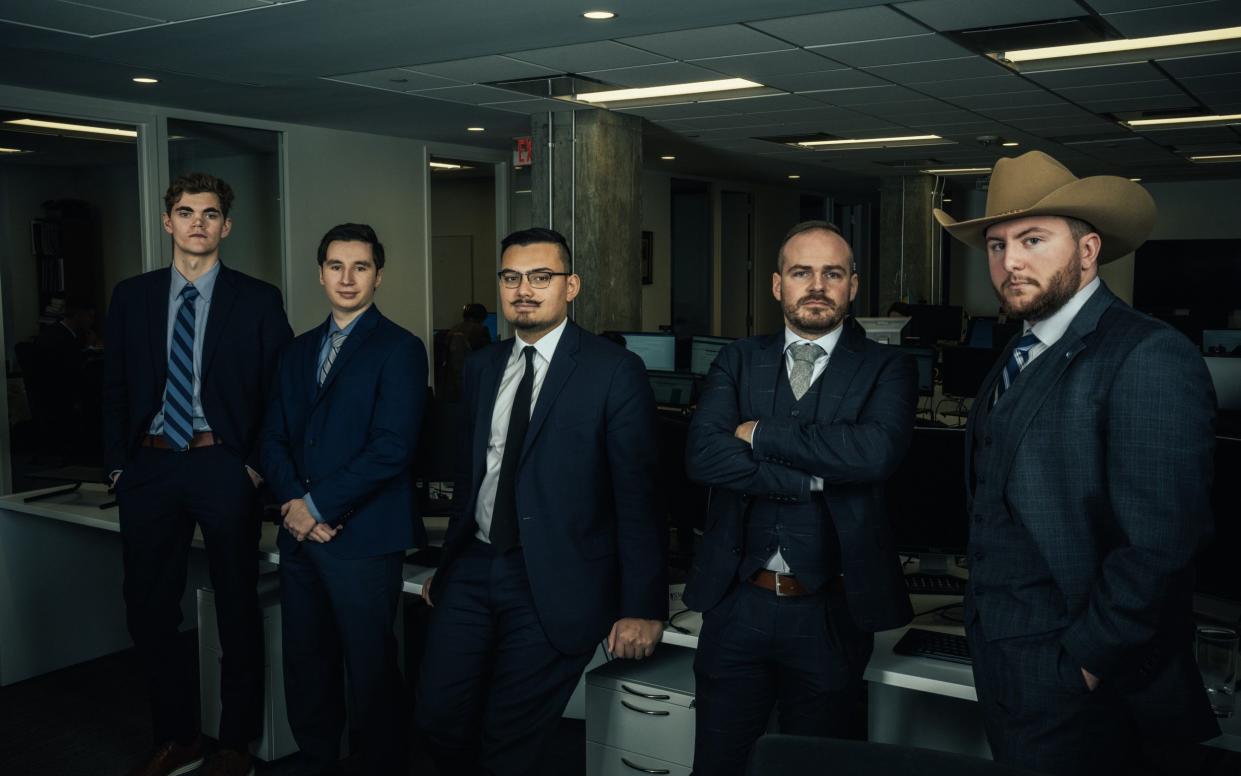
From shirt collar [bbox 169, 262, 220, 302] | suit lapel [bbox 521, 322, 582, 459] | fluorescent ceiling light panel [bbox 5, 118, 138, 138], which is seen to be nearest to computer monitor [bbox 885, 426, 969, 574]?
suit lapel [bbox 521, 322, 582, 459]

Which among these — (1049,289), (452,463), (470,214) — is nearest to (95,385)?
(452,463)

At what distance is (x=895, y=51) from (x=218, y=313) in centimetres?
420

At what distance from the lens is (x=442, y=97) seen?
754 cm

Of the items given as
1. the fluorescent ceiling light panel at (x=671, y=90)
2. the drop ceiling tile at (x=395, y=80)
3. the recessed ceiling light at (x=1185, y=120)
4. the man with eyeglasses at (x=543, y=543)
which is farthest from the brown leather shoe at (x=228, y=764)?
the recessed ceiling light at (x=1185, y=120)

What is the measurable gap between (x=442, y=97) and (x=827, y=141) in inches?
186

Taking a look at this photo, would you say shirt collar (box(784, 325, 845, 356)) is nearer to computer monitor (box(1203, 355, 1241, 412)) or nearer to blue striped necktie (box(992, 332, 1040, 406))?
blue striped necktie (box(992, 332, 1040, 406))

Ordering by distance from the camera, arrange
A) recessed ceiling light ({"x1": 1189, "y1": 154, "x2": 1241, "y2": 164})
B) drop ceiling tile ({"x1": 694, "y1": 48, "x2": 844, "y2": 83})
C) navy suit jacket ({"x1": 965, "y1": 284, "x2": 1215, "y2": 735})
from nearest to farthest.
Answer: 1. navy suit jacket ({"x1": 965, "y1": 284, "x2": 1215, "y2": 735})
2. drop ceiling tile ({"x1": 694, "y1": 48, "x2": 844, "y2": 83})
3. recessed ceiling light ({"x1": 1189, "y1": 154, "x2": 1241, "y2": 164})

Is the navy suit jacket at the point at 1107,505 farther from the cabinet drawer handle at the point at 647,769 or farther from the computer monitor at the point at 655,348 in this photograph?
the computer monitor at the point at 655,348

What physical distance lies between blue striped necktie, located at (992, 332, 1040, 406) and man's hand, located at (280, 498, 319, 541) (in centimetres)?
197

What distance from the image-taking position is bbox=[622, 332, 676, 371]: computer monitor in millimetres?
7480

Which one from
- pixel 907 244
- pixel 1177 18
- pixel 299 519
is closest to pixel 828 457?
pixel 299 519

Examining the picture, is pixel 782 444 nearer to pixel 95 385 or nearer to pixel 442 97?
pixel 95 385

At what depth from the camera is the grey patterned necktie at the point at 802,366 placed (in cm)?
250

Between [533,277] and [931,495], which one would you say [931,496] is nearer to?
[931,495]
